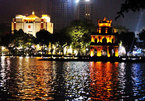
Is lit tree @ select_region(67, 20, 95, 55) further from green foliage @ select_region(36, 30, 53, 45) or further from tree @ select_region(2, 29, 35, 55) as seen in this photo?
tree @ select_region(2, 29, 35, 55)

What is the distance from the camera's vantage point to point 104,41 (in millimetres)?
85125

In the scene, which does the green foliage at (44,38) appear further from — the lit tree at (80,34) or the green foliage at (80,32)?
the lit tree at (80,34)

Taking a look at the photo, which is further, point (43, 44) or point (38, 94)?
point (43, 44)

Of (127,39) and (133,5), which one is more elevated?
(127,39)

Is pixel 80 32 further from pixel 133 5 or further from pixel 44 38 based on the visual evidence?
pixel 133 5

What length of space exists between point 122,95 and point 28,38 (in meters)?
107

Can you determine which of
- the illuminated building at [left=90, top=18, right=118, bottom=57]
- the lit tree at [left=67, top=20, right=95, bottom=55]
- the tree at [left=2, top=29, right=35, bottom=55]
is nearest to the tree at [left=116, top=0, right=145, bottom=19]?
the illuminated building at [left=90, top=18, right=118, bottom=57]

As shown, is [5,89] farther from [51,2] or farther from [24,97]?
[51,2]

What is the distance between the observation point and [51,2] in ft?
371

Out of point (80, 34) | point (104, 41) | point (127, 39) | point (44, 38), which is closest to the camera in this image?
point (104, 41)

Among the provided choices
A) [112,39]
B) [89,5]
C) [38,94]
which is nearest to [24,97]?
[38,94]

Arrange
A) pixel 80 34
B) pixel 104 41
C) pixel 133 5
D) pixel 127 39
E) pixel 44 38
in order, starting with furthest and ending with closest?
pixel 44 38 → pixel 127 39 → pixel 80 34 → pixel 104 41 → pixel 133 5

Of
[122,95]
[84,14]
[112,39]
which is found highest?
[84,14]

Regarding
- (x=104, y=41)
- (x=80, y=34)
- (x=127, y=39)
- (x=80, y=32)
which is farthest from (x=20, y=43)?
(x=104, y=41)
